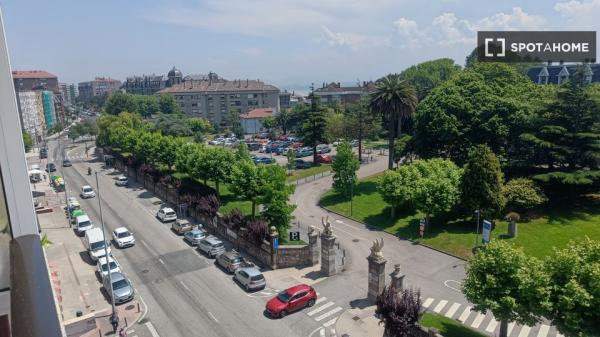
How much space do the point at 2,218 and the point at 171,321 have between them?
21287mm

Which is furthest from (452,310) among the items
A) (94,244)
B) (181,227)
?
(94,244)

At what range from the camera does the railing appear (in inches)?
99.1

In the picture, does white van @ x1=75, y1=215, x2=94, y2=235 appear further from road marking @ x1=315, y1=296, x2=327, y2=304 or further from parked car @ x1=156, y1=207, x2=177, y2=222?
road marking @ x1=315, y1=296, x2=327, y2=304

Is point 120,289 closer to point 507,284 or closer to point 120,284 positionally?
point 120,284

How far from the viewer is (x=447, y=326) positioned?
852 inches

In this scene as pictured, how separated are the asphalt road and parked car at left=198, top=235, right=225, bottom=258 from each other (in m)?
0.63

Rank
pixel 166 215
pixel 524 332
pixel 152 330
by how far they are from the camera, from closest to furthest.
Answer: pixel 524 332 < pixel 152 330 < pixel 166 215

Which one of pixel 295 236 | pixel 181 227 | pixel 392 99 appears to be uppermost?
pixel 392 99

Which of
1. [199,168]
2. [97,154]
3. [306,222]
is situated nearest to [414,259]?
[306,222]

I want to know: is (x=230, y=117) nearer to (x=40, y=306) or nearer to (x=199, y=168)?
(x=199, y=168)

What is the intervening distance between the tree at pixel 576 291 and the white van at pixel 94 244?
2812 cm

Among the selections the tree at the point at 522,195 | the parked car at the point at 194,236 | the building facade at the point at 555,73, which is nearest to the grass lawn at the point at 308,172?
the parked car at the point at 194,236

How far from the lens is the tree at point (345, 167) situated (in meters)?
43.9

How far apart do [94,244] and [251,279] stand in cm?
1426
